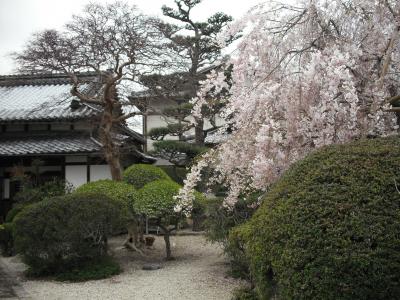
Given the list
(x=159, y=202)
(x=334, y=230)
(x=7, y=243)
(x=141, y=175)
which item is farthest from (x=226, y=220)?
(x=7, y=243)

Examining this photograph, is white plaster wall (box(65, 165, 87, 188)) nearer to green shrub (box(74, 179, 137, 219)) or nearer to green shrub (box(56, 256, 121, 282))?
green shrub (box(74, 179, 137, 219))

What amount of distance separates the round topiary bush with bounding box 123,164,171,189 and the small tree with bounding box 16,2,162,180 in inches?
11.1

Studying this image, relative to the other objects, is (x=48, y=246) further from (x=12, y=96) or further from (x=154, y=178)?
(x=12, y=96)

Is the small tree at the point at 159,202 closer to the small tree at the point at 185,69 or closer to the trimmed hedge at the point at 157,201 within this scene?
the trimmed hedge at the point at 157,201

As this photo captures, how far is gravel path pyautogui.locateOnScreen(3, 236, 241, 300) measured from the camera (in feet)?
23.4

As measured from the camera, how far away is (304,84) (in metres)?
4.89

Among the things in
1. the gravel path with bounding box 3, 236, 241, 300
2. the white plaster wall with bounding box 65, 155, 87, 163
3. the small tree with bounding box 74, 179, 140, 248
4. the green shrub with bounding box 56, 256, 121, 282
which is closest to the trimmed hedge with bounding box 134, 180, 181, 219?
the small tree with bounding box 74, 179, 140, 248

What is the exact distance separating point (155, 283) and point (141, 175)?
4068mm

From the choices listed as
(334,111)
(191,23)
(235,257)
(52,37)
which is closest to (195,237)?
(235,257)

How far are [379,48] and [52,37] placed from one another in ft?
Answer: 30.6

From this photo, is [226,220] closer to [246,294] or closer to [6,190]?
[246,294]

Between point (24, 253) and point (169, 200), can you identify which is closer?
point (24, 253)

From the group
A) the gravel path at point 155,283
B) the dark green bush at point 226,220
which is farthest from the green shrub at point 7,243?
the dark green bush at point 226,220

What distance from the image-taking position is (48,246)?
840 cm
